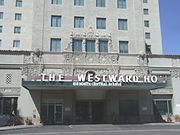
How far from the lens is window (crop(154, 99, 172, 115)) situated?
41094 mm

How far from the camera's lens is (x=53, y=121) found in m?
38.3

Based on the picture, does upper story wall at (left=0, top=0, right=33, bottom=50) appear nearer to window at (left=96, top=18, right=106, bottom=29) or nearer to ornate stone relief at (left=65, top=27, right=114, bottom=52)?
ornate stone relief at (left=65, top=27, right=114, bottom=52)

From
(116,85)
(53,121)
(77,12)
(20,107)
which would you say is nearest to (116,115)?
(116,85)

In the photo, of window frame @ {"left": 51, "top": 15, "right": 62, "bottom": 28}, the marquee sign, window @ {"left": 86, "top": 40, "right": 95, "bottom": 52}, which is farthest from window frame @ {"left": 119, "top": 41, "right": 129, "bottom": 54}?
window frame @ {"left": 51, "top": 15, "right": 62, "bottom": 28}

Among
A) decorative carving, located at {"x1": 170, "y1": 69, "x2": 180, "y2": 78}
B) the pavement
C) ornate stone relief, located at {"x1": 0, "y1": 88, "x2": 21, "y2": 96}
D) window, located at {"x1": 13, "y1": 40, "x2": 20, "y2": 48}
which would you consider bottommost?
the pavement

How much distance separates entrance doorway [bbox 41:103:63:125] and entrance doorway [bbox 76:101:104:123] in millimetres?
2383

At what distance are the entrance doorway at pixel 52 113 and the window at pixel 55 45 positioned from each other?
7.73 m

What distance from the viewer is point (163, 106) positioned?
41312 mm

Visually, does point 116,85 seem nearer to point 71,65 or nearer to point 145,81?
point 145,81

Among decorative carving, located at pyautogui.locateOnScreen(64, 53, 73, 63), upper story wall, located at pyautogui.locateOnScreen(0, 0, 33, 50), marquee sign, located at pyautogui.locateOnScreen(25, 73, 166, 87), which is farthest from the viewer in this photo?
upper story wall, located at pyautogui.locateOnScreen(0, 0, 33, 50)

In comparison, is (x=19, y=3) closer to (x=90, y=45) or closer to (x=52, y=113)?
(x=90, y=45)

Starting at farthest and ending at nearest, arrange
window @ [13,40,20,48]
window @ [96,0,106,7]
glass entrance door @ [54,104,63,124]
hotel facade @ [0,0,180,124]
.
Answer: window @ [13,40,20,48], window @ [96,0,106,7], glass entrance door @ [54,104,63,124], hotel facade @ [0,0,180,124]

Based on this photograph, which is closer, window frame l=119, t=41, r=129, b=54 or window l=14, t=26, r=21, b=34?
window frame l=119, t=41, r=129, b=54

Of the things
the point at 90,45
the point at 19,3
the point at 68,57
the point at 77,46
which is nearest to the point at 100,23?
the point at 90,45
